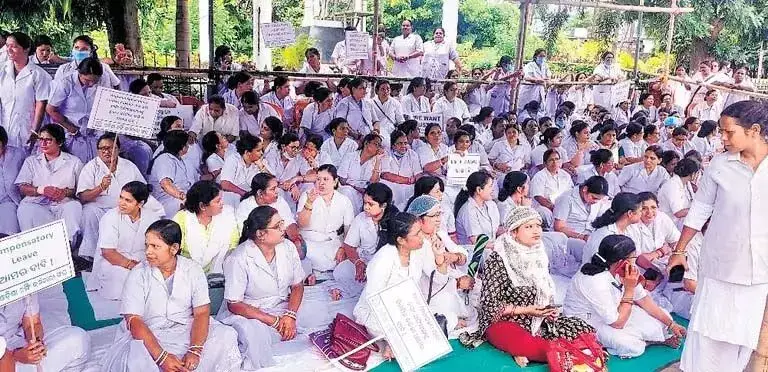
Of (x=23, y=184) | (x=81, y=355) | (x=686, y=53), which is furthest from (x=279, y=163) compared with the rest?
(x=686, y=53)

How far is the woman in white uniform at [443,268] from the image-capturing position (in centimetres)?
388

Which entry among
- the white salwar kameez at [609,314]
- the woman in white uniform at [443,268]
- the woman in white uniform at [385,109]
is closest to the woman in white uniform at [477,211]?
the woman in white uniform at [443,268]

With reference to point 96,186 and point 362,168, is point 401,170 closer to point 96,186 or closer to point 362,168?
point 362,168

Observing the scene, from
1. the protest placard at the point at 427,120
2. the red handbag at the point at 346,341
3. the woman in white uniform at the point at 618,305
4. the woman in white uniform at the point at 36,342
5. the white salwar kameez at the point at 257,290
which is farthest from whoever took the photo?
the protest placard at the point at 427,120

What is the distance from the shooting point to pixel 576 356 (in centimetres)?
351

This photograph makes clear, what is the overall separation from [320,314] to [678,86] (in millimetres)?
8996

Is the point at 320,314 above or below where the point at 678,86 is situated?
below

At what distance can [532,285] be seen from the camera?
3.68 meters

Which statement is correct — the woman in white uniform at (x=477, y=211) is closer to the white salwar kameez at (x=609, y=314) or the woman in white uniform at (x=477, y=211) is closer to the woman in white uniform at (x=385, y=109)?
the white salwar kameez at (x=609, y=314)

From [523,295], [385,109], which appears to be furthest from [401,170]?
[523,295]

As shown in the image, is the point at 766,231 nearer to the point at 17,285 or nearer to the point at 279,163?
the point at 17,285

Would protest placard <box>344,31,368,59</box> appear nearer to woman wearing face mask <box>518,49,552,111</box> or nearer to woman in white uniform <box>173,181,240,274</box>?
woman wearing face mask <box>518,49,552,111</box>

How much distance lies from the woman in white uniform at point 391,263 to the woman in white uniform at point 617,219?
127 centimetres

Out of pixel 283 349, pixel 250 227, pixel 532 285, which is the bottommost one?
pixel 283 349
